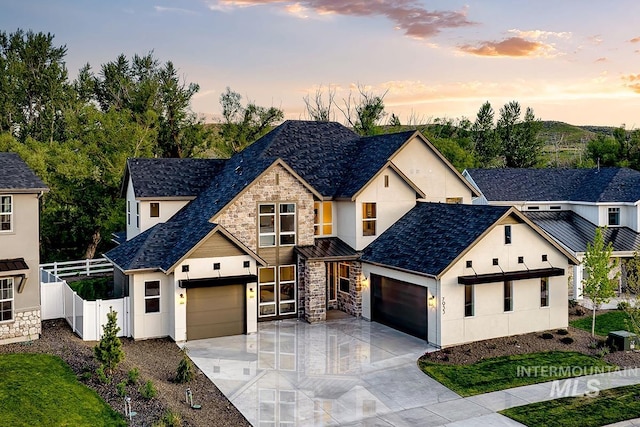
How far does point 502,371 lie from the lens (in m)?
15.4

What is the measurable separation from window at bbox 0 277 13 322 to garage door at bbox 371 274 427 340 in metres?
13.1

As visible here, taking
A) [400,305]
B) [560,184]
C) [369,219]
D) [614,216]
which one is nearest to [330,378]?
[400,305]

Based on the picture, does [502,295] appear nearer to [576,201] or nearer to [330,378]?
[330,378]

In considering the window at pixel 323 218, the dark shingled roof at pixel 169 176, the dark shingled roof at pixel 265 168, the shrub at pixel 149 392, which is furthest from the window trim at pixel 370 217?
the shrub at pixel 149 392

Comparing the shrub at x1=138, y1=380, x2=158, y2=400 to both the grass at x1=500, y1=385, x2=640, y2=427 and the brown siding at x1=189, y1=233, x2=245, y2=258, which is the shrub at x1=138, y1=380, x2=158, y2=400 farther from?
the grass at x1=500, y1=385, x2=640, y2=427

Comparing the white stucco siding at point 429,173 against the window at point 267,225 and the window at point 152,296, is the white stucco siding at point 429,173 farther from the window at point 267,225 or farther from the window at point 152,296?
the window at point 152,296

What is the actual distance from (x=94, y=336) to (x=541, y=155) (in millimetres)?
61785

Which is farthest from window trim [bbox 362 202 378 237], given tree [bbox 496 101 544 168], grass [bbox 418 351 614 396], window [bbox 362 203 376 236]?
tree [bbox 496 101 544 168]

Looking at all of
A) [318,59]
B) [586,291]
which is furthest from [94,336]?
[318,59]

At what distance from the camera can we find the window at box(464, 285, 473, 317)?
18.1 metres

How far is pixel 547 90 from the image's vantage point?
3922 cm

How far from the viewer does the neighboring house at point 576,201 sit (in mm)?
27978

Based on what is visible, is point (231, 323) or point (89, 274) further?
point (89, 274)

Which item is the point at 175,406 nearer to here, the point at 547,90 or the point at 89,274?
the point at 89,274
